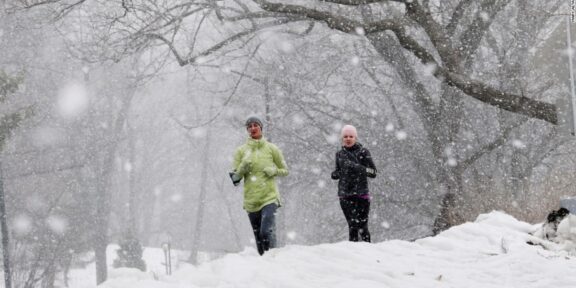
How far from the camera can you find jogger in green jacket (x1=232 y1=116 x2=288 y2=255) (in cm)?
741

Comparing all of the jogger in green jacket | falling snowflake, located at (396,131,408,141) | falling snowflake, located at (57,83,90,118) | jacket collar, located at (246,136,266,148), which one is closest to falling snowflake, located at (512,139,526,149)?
falling snowflake, located at (396,131,408,141)

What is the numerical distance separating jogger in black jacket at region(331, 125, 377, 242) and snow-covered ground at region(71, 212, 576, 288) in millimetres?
696

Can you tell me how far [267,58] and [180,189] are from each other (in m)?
34.9

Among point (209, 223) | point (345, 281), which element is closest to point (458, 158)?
point (345, 281)

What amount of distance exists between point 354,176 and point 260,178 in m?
1.19

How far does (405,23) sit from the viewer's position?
11.1 meters

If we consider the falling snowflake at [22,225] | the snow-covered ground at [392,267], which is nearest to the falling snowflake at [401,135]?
the snow-covered ground at [392,267]

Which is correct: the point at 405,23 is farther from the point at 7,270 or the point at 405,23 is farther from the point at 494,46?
the point at 7,270

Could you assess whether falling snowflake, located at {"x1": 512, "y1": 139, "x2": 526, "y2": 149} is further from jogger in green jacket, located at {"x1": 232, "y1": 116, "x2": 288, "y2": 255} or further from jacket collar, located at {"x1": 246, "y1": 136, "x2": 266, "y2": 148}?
jacket collar, located at {"x1": 246, "y1": 136, "x2": 266, "y2": 148}

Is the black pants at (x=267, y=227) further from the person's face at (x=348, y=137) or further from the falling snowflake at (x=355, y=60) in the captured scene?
the falling snowflake at (x=355, y=60)

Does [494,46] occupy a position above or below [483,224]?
above

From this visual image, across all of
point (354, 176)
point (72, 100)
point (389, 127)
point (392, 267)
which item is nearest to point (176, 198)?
point (72, 100)

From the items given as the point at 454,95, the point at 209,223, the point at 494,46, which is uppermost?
the point at 494,46

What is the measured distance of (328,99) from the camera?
20.4 m
